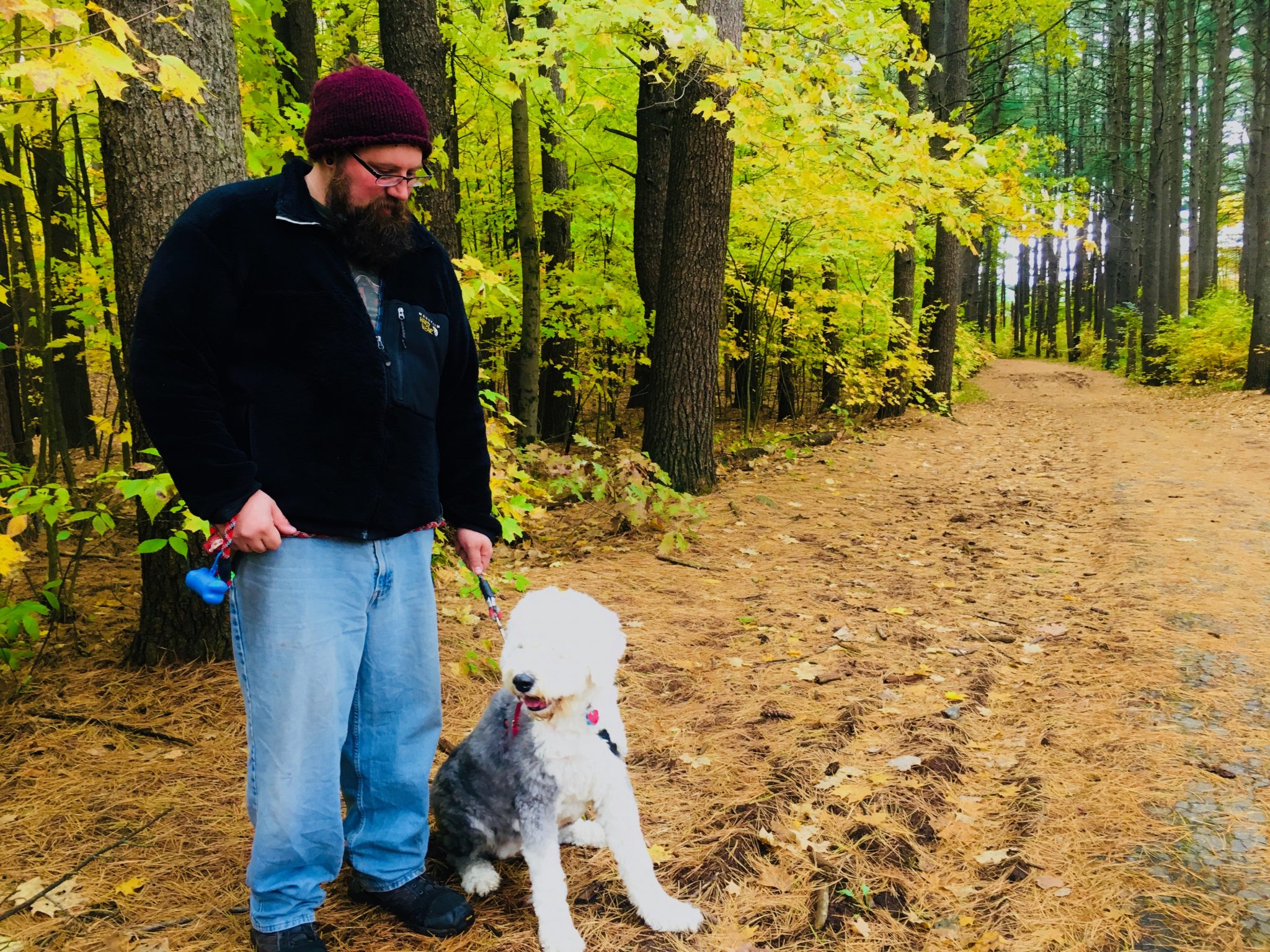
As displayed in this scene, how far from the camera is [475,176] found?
1031 centimetres

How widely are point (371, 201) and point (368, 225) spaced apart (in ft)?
0.21

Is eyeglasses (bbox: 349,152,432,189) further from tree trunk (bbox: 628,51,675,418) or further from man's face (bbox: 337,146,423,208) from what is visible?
tree trunk (bbox: 628,51,675,418)

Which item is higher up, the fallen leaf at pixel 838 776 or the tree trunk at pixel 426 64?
the tree trunk at pixel 426 64

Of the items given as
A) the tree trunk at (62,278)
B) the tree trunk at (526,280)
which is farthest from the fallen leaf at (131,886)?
the tree trunk at (526,280)

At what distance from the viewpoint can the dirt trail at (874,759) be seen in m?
2.48

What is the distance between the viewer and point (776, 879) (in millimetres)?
2691

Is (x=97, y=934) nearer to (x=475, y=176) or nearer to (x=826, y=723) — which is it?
(x=826, y=723)

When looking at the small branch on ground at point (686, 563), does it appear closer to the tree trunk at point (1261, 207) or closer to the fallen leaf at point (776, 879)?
the fallen leaf at point (776, 879)

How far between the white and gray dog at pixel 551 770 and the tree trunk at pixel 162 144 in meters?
2.22

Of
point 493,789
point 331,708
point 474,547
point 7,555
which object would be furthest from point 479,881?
point 7,555

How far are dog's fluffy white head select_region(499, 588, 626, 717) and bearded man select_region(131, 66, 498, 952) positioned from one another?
1.40ft

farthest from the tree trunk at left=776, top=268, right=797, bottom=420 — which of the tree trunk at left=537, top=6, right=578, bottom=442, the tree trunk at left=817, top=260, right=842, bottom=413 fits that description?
the tree trunk at left=537, top=6, right=578, bottom=442

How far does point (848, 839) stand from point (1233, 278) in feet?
183

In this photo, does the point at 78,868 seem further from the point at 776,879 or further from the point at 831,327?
the point at 831,327
